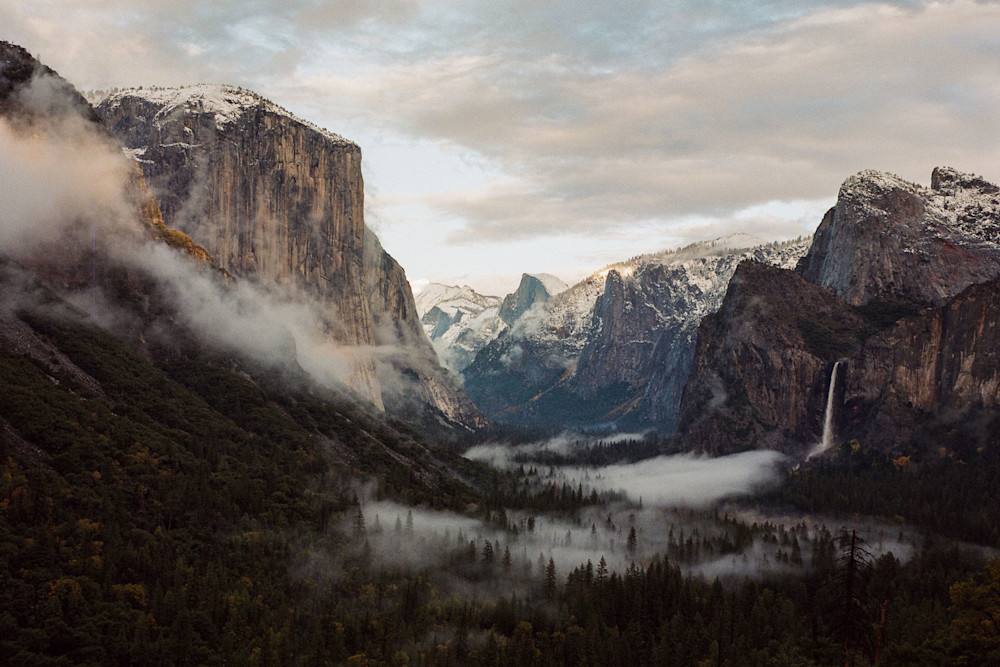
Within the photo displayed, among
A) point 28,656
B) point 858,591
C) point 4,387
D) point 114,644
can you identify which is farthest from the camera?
point 4,387

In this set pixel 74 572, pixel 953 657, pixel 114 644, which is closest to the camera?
pixel 953 657

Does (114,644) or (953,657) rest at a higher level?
(953,657)

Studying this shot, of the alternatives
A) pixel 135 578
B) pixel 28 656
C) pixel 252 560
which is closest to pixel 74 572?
pixel 135 578

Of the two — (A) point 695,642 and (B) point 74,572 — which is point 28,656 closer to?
(B) point 74,572

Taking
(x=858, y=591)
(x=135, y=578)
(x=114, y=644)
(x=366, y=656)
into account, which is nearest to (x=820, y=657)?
(x=858, y=591)

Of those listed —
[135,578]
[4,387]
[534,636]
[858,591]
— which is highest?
[4,387]

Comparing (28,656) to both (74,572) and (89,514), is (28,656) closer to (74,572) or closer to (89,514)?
(74,572)

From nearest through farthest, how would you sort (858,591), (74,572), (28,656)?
(858,591)
(28,656)
(74,572)

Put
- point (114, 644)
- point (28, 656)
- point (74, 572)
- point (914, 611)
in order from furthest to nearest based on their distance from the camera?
point (914, 611)
point (74, 572)
point (114, 644)
point (28, 656)

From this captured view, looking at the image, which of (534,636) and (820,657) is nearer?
(820,657)
